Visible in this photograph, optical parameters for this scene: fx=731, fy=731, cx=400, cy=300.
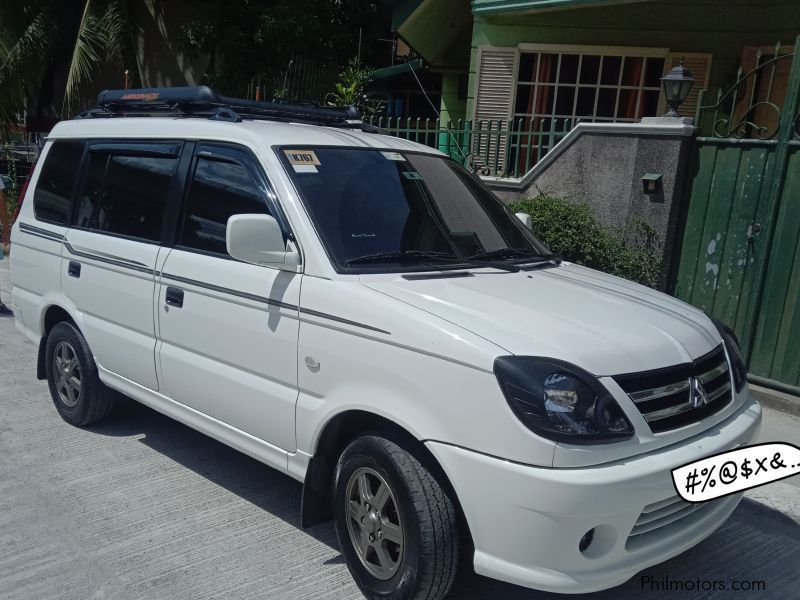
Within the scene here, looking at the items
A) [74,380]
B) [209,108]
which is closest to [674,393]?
[209,108]

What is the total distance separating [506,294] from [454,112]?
1155cm

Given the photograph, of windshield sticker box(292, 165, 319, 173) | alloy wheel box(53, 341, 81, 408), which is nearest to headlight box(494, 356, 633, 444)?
windshield sticker box(292, 165, 319, 173)

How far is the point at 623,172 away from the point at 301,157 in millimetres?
4466

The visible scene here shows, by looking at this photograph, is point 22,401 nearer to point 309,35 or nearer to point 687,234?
point 687,234

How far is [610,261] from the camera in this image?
7074 mm

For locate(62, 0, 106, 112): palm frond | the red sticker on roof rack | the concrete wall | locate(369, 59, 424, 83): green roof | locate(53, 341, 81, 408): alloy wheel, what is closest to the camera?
the red sticker on roof rack

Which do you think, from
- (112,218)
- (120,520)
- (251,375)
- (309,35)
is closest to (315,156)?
(251,375)

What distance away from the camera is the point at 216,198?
402 centimetres

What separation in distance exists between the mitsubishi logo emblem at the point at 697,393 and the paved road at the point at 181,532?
1.02 meters

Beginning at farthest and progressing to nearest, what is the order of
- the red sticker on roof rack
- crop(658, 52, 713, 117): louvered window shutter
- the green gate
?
crop(658, 52, 713, 117): louvered window shutter → the green gate → the red sticker on roof rack

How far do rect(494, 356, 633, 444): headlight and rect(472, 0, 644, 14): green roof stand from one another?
846 cm

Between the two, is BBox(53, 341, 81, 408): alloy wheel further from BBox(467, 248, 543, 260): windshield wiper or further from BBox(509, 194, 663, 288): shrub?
BBox(509, 194, 663, 288): shrub

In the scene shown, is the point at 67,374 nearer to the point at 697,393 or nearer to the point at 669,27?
the point at 697,393

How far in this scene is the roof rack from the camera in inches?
176
